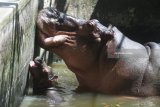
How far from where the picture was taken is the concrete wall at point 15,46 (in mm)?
5103

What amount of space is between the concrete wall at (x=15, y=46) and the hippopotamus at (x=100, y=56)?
32 centimetres

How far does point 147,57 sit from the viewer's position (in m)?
7.45

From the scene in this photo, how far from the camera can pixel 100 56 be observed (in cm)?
733

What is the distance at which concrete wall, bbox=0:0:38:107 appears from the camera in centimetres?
510

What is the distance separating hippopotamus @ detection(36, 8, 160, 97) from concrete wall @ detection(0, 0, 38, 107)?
0.32 m

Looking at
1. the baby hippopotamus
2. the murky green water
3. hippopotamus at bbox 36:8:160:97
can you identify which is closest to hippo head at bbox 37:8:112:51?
hippopotamus at bbox 36:8:160:97

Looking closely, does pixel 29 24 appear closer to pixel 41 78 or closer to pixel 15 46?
pixel 41 78

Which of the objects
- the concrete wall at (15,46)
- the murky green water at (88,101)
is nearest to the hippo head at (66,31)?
the concrete wall at (15,46)

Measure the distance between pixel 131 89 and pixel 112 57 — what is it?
0.55 metres

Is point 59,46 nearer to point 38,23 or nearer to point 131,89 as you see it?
point 38,23

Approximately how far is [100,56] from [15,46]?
1.85 m

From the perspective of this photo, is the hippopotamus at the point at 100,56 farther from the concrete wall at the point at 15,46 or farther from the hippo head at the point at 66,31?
the concrete wall at the point at 15,46

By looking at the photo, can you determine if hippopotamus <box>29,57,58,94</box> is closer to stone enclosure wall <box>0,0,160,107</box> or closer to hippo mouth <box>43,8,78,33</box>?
stone enclosure wall <box>0,0,160,107</box>

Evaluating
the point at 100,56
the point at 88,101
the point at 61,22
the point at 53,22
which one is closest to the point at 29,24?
the point at 53,22
